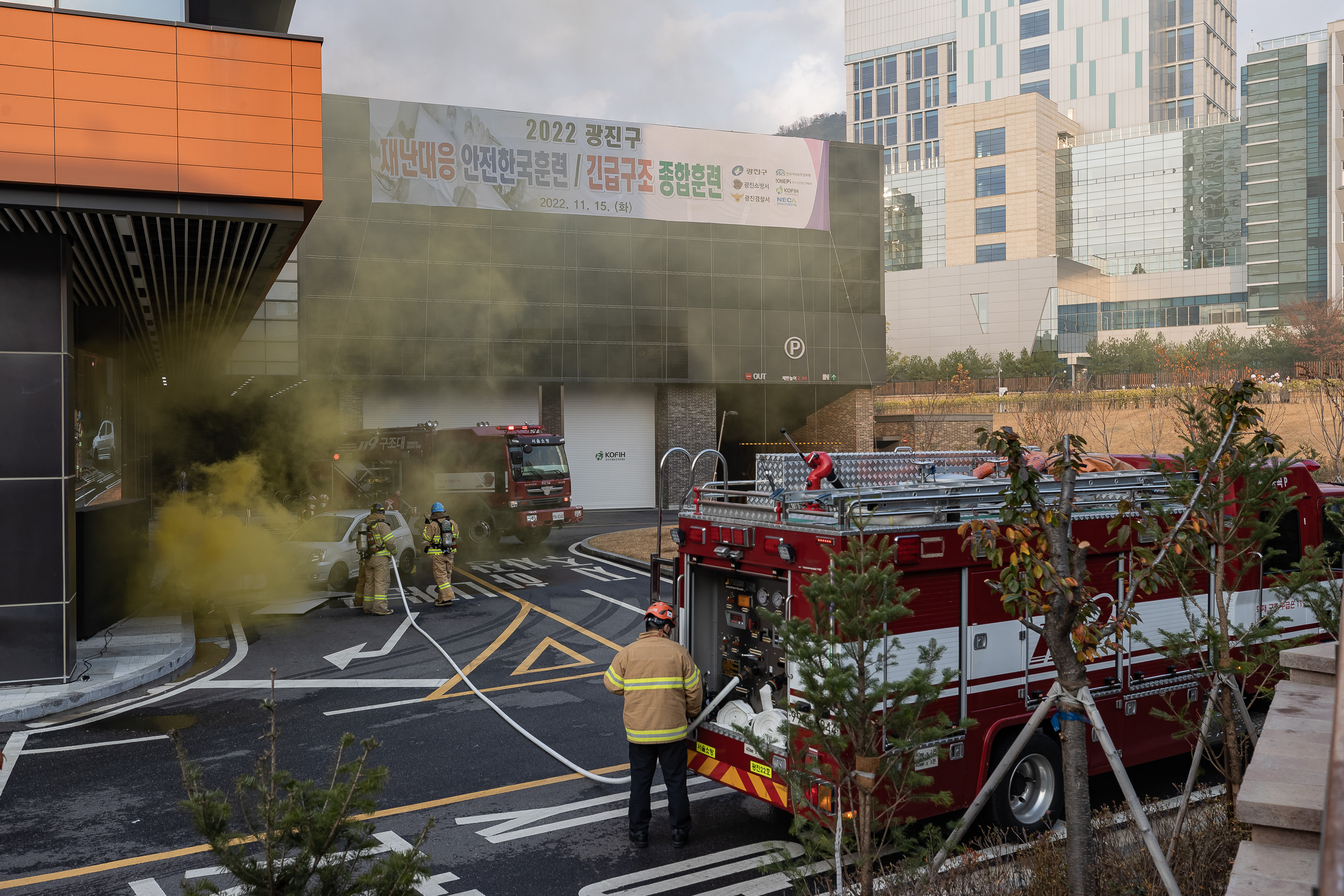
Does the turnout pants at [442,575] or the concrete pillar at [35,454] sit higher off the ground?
the concrete pillar at [35,454]

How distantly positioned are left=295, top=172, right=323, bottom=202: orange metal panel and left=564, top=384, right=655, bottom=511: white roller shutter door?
25155 mm

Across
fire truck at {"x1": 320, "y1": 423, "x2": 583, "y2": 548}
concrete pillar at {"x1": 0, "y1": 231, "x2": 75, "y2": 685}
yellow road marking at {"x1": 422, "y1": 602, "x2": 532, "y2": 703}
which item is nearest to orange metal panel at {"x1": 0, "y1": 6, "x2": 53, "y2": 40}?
concrete pillar at {"x1": 0, "y1": 231, "x2": 75, "y2": 685}

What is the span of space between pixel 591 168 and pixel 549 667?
25684 mm

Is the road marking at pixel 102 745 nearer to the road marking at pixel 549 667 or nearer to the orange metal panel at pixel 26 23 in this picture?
the road marking at pixel 549 667

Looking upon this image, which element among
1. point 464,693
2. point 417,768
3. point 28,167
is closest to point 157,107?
point 28,167

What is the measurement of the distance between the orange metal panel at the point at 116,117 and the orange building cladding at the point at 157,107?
0.04 feet

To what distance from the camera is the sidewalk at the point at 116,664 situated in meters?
10.3

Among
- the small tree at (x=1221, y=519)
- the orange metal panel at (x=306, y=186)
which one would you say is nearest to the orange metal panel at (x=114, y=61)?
the orange metal panel at (x=306, y=186)

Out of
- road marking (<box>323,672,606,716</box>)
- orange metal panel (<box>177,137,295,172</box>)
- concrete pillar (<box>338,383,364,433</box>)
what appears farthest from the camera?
concrete pillar (<box>338,383,364,433</box>)

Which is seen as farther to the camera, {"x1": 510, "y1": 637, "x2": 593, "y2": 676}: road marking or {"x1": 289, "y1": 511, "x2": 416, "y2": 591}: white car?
{"x1": 289, "y1": 511, "x2": 416, "y2": 591}: white car

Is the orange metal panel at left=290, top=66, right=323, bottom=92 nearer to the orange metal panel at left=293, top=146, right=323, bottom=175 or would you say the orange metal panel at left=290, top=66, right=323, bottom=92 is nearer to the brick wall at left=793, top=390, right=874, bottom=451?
the orange metal panel at left=293, top=146, right=323, bottom=175

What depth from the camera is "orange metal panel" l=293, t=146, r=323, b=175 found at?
10898 mm

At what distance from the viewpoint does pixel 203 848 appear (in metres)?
6.77

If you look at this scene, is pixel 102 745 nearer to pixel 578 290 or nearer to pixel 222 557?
pixel 222 557
